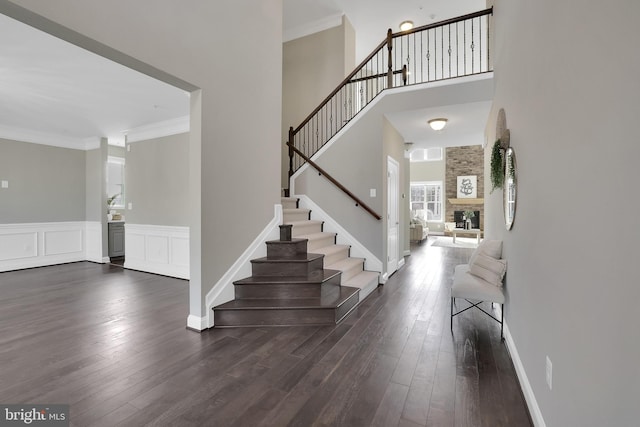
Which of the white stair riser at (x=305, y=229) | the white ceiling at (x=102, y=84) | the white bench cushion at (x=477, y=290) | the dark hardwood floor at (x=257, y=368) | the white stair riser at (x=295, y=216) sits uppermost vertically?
the white ceiling at (x=102, y=84)

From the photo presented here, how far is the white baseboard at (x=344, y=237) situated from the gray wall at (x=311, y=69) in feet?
3.69

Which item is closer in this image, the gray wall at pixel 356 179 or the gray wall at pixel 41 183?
the gray wall at pixel 356 179

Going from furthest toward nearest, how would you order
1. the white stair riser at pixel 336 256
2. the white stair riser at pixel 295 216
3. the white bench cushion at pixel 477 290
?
the white stair riser at pixel 295 216, the white stair riser at pixel 336 256, the white bench cushion at pixel 477 290

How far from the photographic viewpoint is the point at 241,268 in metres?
3.43

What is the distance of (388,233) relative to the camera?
516 cm

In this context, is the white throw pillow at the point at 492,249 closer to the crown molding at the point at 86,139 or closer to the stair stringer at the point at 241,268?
the stair stringer at the point at 241,268

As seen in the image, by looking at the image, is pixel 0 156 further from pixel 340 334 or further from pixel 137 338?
pixel 340 334

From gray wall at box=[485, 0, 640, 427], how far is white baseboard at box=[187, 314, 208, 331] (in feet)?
9.11

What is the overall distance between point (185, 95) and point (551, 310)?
467 centimetres

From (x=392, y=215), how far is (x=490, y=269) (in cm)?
263

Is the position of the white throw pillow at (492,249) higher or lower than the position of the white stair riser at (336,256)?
higher

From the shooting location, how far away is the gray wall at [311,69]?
20.9 feet

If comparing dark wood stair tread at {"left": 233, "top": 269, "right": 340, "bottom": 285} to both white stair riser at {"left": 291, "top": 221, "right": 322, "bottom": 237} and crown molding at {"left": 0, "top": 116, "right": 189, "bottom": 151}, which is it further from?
crown molding at {"left": 0, "top": 116, "right": 189, "bottom": 151}

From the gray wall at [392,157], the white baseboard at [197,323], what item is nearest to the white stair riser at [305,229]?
the gray wall at [392,157]
